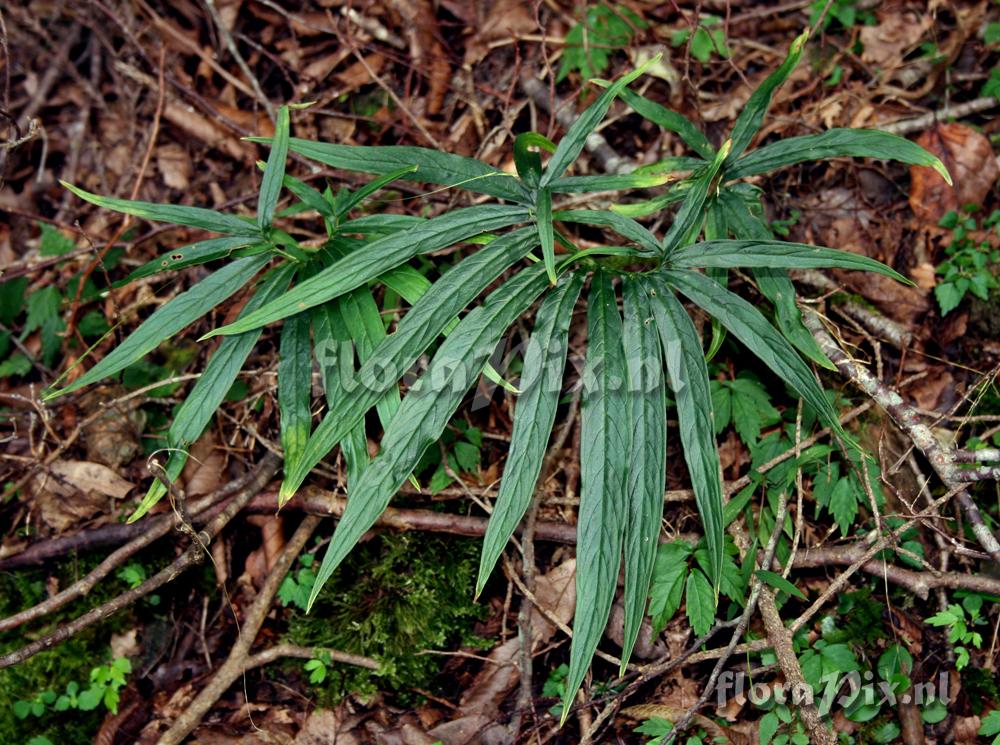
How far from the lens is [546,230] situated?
75.3 inches

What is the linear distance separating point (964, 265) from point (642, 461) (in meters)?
1.46

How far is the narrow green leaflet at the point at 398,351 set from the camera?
1.87 m

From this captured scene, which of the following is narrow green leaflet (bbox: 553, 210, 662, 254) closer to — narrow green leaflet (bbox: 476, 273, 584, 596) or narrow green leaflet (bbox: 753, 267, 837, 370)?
narrow green leaflet (bbox: 476, 273, 584, 596)

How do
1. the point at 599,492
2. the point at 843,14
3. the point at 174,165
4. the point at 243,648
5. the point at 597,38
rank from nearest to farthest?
the point at 599,492
the point at 243,648
the point at 843,14
the point at 597,38
the point at 174,165

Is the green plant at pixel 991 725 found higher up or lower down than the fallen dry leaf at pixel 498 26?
lower down

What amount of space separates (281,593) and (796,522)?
5.15 ft

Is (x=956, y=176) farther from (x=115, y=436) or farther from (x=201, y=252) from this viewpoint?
(x=115, y=436)

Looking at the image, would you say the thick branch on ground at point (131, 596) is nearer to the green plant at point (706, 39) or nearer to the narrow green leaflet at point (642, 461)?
the narrow green leaflet at point (642, 461)

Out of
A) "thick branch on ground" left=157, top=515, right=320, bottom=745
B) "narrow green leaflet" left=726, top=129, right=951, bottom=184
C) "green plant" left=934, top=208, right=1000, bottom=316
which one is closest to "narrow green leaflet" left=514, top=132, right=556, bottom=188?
"narrow green leaflet" left=726, top=129, right=951, bottom=184

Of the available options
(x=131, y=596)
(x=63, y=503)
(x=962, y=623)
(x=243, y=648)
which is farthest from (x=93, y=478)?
(x=962, y=623)

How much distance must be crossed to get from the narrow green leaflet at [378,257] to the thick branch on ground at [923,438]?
1.06 meters

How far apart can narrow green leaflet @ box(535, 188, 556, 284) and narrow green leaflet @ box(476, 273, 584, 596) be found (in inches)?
3.6

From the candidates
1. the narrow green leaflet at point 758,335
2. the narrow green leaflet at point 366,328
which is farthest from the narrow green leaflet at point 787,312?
the narrow green leaflet at point 366,328

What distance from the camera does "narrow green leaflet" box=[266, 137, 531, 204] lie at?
2.07m
